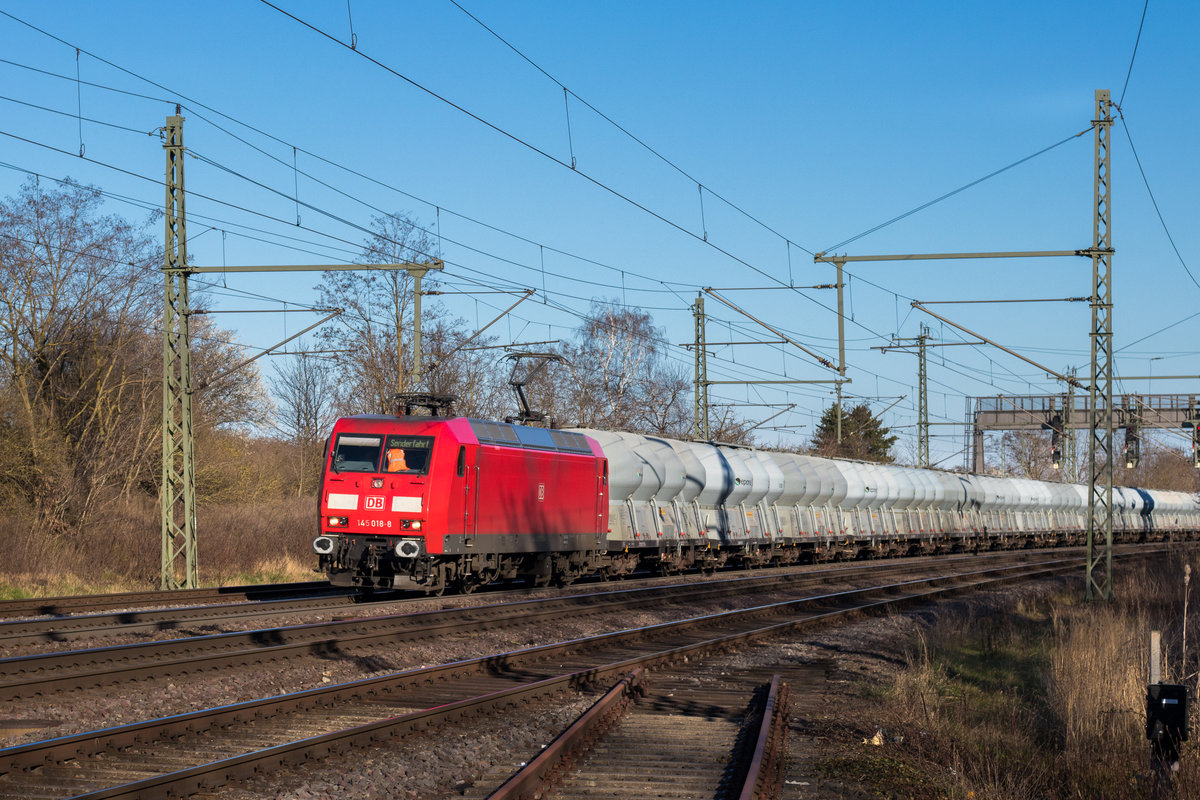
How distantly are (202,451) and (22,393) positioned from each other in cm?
853

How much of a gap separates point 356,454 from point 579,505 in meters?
6.24

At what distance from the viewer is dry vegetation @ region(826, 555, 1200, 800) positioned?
26.3 feet

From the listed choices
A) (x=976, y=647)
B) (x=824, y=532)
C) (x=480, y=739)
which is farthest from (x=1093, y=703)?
(x=824, y=532)

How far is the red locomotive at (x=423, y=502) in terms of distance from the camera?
1980 centimetres

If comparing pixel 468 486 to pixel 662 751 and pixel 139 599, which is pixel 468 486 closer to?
pixel 139 599

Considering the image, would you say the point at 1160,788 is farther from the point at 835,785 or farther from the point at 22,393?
the point at 22,393

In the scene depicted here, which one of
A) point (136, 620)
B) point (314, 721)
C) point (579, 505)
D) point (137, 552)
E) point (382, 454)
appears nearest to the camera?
point (314, 721)

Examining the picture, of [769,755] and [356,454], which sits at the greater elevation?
[356,454]

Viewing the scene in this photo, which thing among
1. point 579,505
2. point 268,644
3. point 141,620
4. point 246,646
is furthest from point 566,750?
point 579,505

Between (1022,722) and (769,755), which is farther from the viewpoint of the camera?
(1022,722)

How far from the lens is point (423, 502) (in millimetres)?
19703

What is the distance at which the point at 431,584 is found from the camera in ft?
67.0

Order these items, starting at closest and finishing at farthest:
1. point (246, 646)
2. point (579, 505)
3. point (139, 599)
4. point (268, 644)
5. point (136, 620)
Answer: point (246, 646) → point (268, 644) → point (136, 620) → point (139, 599) → point (579, 505)

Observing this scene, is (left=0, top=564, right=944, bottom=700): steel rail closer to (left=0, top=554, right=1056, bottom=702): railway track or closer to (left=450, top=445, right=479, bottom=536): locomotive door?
(left=0, top=554, right=1056, bottom=702): railway track
